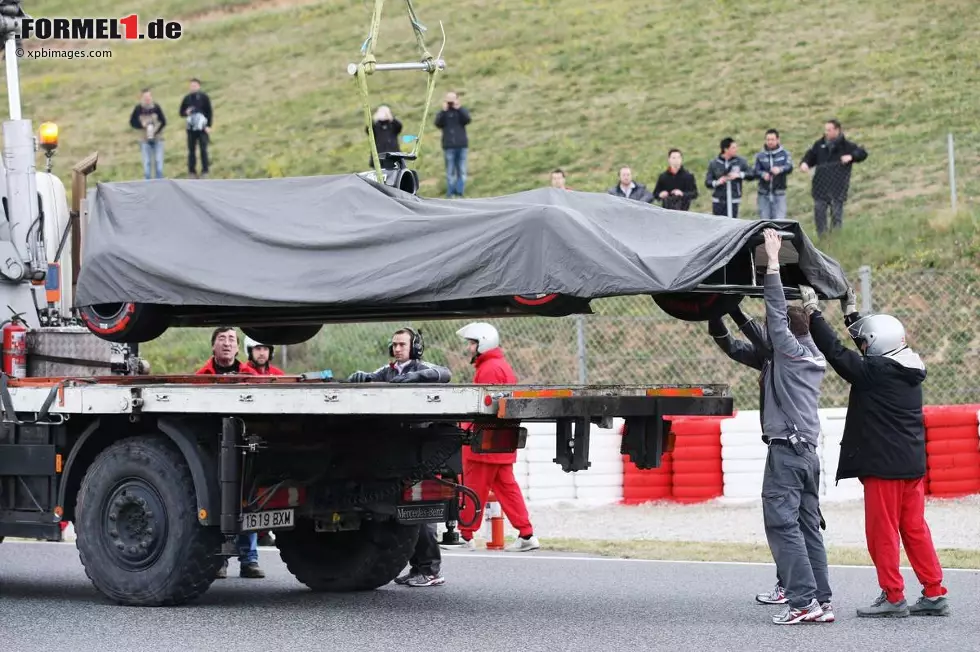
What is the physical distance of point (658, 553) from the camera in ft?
46.8

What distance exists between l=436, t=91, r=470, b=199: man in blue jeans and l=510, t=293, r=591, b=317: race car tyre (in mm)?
17880

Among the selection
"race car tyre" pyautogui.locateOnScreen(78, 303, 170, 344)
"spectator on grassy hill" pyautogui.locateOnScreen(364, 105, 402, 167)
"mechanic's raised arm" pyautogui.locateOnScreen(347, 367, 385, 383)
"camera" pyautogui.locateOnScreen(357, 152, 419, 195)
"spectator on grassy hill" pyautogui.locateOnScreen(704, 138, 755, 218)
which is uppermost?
"spectator on grassy hill" pyautogui.locateOnScreen(364, 105, 402, 167)

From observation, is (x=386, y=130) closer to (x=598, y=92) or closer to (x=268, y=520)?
(x=268, y=520)

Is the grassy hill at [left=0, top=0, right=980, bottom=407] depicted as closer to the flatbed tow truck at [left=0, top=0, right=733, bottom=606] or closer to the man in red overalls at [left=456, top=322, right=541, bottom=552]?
the man in red overalls at [left=456, top=322, right=541, bottom=552]

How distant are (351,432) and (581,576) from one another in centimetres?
260

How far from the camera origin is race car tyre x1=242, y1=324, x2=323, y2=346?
12555 millimetres

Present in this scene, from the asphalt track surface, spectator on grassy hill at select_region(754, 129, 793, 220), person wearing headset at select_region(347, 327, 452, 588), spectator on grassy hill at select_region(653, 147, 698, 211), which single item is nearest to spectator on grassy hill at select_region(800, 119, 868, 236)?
spectator on grassy hill at select_region(754, 129, 793, 220)

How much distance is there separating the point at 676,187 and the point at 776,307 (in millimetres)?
13184

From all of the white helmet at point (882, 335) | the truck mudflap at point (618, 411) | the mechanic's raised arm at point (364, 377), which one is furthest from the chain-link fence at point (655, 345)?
the white helmet at point (882, 335)

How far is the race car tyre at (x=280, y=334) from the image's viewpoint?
1255cm

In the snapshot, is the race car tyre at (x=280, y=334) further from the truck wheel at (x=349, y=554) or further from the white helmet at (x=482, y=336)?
the truck wheel at (x=349, y=554)

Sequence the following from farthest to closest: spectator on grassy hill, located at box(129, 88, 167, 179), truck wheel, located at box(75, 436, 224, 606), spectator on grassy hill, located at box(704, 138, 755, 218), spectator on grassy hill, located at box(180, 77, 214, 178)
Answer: spectator on grassy hill, located at box(180, 77, 214, 178) < spectator on grassy hill, located at box(129, 88, 167, 179) < spectator on grassy hill, located at box(704, 138, 755, 218) < truck wheel, located at box(75, 436, 224, 606)

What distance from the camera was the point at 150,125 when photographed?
30.7 meters

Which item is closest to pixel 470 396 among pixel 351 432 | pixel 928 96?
pixel 351 432
